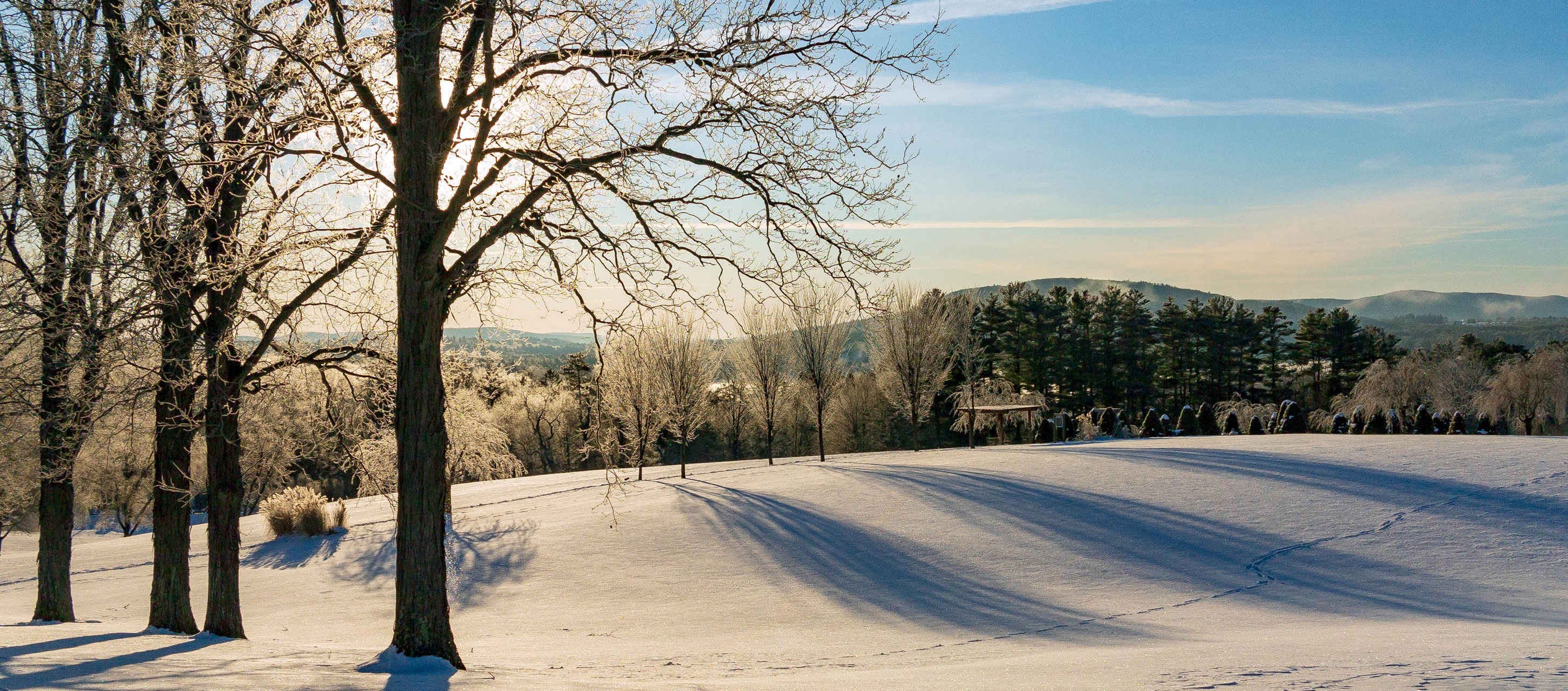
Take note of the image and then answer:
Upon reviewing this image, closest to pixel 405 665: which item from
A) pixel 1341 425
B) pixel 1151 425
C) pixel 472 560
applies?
pixel 472 560

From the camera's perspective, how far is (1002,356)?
2299 inches

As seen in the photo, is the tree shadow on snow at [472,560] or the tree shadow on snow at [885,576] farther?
the tree shadow on snow at [472,560]

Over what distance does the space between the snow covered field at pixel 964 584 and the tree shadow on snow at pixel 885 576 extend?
0.05 meters

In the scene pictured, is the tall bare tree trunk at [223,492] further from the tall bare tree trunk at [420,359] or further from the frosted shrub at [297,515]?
the frosted shrub at [297,515]

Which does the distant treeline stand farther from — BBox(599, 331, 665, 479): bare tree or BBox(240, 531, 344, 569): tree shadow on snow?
BBox(240, 531, 344, 569): tree shadow on snow

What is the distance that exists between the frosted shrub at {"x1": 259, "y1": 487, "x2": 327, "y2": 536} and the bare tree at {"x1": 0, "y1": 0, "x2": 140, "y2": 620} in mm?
7421

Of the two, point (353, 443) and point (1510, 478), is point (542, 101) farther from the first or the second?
point (1510, 478)

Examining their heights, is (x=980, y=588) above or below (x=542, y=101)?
below

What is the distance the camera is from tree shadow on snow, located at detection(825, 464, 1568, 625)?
9.39m

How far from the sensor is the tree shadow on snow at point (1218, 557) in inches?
370

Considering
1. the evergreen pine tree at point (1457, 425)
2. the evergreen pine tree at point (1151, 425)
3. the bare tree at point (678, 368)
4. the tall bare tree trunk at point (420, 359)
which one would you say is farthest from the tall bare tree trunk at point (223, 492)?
the evergreen pine tree at point (1457, 425)

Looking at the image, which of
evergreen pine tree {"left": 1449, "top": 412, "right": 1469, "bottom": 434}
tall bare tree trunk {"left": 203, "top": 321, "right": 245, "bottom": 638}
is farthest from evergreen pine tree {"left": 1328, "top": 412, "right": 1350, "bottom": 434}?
tall bare tree trunk {"left": 203, "top": 321, "right": 245, "bottom": 638}

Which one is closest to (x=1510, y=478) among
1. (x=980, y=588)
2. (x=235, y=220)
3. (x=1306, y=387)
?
(x=980, y=588)

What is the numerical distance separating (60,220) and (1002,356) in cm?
5451
